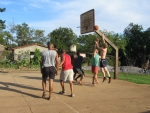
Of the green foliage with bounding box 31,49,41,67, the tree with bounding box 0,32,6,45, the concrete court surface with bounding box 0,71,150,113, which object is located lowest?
the concrete court surface with bounding box 0,71,150,113

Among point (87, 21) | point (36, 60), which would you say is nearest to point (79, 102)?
point (87, 21)

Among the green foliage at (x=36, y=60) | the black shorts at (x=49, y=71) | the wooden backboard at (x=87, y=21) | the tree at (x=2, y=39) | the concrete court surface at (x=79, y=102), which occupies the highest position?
the tree at (x=2, y=39)

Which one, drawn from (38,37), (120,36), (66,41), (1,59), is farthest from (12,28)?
(1,59)

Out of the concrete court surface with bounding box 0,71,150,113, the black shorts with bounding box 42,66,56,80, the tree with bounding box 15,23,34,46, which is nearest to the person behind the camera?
the concrete court surface with bounding box 0,71,150,113

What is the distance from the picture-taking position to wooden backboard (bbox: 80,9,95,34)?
499 inches

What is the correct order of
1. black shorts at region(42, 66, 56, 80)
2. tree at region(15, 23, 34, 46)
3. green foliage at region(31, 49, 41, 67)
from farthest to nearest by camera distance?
tree at region(15, 23, 34, 46), green foliage at region(31, 49, 41, 67), black shorts at region(42, 66, 56, 80)

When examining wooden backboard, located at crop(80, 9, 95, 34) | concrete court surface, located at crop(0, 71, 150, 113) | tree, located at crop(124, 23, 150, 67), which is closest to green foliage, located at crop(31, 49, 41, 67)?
wooden backboard, located at crop(80, 9, 95, 34)

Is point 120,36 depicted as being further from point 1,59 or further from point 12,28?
point 12,28

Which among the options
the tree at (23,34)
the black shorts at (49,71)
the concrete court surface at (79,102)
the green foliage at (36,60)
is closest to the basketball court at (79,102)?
the concrete court surface at (79,102)

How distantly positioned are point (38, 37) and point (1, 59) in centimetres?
5110

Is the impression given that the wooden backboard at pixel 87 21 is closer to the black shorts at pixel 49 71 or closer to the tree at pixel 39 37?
the black shorts at pixel 49 71

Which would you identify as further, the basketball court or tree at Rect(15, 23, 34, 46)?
tree at Rect(15, 23, 34, 46)

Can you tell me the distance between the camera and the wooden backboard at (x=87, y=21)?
12680mm

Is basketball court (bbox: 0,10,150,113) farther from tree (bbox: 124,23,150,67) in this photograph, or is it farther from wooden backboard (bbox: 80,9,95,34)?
tree (bbox: 124,23,150,67)
